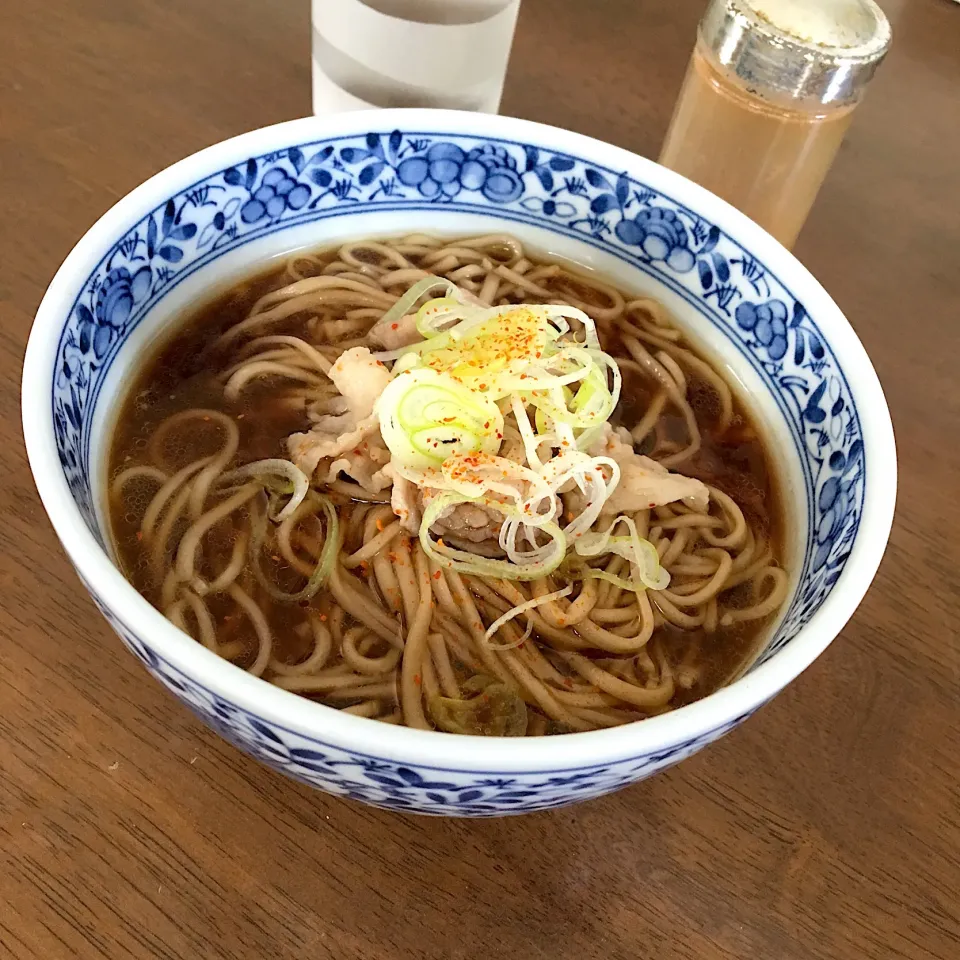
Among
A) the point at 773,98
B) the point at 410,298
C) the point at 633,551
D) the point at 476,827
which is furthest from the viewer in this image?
the point at 773,98

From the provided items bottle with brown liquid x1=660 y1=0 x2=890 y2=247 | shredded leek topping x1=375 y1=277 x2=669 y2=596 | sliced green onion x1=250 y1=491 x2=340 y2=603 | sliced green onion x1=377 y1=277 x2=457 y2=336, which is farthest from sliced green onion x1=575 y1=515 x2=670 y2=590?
bottle with brown liquid x1=660 y1=0 x2=890 y2=247

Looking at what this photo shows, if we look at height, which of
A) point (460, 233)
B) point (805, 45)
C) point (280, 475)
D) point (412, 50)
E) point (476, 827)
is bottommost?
point (476, 827)

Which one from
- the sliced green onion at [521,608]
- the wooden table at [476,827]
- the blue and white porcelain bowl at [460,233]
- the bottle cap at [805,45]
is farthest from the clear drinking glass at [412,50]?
the sliced green onion at [521,608]

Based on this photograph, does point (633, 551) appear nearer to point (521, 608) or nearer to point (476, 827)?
point (521, 608)

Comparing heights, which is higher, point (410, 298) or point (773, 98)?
point (773, 98)

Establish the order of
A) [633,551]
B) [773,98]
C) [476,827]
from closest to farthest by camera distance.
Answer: [476,827] < [633,551] < [773,98]

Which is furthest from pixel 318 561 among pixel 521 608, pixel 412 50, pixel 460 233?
pixel 412 50

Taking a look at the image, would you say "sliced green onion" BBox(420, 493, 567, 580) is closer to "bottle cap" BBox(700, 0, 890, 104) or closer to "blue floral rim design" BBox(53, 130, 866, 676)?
"blue floral rim design" BBox(53, 130, 866, 676)
